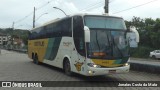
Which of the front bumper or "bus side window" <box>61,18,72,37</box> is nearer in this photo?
the front bumper

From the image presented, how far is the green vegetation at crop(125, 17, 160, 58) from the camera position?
57.1m

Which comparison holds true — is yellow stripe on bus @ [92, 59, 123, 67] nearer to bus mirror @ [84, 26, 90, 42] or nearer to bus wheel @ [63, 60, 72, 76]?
bus mirror @ [84, 26, 90, 42]

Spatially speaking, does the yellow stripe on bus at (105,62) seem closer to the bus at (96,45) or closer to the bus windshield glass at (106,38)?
the bus at (96,45)

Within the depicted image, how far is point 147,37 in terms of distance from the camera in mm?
62062

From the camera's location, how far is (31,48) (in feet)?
94.7

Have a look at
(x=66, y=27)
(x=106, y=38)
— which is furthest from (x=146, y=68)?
(x=66, y=27)

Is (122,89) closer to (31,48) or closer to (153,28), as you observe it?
(31,48)

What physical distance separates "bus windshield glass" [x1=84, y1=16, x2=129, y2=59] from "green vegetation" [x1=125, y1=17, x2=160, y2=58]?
42.2 meters

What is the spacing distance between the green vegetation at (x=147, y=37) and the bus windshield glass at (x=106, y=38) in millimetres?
42153

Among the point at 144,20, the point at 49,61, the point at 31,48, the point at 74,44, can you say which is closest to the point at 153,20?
the point at 144,20

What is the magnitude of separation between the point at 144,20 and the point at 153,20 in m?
3.81

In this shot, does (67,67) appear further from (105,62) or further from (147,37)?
(147,37)

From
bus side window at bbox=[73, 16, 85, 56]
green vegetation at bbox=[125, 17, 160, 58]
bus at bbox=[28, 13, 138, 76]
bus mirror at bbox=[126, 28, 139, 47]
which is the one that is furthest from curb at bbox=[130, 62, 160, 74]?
green vegetation at bbox=[125, 17, 160, 58]

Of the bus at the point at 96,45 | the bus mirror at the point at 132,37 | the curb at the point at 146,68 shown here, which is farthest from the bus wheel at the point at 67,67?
the curb at the point at 146,68
